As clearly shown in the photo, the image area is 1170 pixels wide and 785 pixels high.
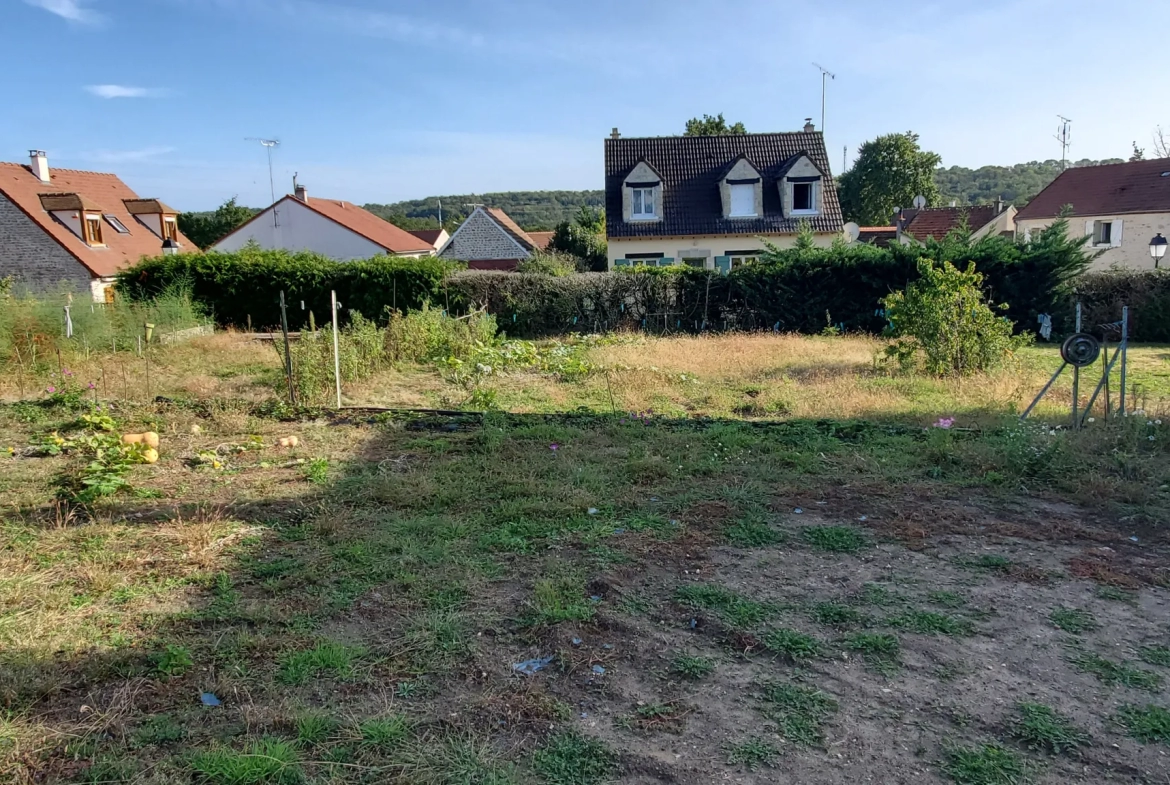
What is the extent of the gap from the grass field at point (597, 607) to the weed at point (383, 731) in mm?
12

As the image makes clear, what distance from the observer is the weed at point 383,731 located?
2662 mm

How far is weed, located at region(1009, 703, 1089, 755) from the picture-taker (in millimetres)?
2623

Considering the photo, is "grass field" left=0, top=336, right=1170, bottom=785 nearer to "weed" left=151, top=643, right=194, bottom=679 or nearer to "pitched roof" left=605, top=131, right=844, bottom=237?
"weed" left=151, top=643, right=194, bottom=679

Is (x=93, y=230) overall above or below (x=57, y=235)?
above

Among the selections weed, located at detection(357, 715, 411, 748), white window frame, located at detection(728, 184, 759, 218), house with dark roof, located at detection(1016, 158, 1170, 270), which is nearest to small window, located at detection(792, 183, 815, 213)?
white window frame, located at detection(728, 184, 759, 218)

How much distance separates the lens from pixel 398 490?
5.45 meters

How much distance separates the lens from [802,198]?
24.9 m

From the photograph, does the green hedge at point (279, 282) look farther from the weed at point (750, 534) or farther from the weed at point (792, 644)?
the weed at point (792, 644)

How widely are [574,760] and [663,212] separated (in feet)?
77.6

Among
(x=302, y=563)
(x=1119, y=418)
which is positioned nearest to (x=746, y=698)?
(x=302, y=563)

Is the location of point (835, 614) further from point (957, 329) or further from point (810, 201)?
point (810, 201)

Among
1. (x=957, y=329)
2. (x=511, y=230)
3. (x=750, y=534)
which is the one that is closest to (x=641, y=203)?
(x=511, y=230)

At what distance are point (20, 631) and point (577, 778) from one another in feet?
9.06

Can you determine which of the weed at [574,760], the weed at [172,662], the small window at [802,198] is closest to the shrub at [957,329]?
the weed at [574,760]
